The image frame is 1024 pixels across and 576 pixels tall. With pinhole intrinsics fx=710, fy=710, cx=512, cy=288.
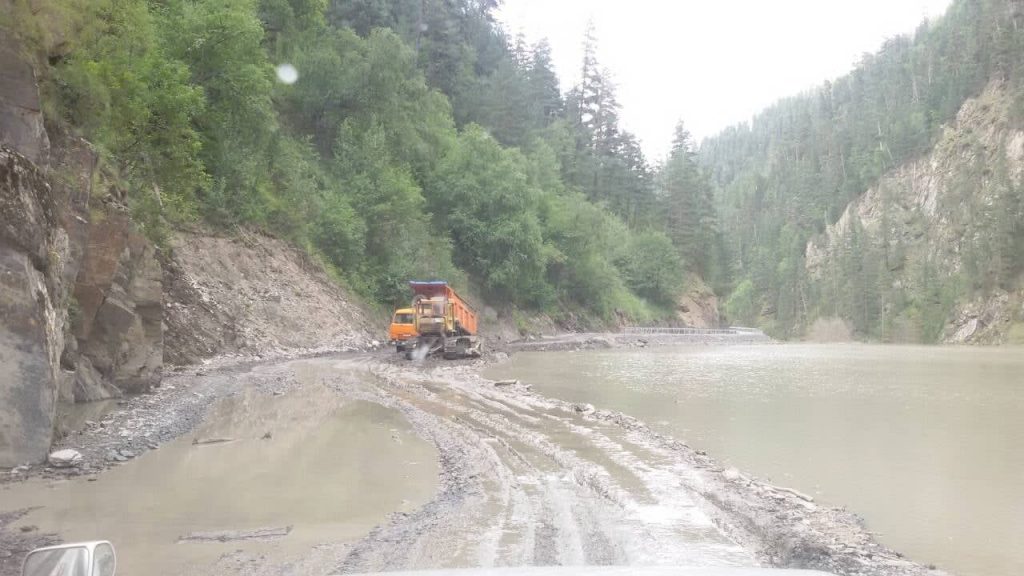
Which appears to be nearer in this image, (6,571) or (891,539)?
(6,571)

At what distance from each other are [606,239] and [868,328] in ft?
191

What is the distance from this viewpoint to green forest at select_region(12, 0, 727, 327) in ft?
70.2

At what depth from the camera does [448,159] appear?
2110 inches

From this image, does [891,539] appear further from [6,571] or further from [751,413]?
[751,413]

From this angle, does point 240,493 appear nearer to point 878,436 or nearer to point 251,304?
point 878,436

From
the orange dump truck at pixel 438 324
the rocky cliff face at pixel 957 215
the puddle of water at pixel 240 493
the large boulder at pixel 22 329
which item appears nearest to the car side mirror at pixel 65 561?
the puddle of water at pixel 240 493

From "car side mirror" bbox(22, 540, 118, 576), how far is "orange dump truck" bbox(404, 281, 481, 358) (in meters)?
28.6

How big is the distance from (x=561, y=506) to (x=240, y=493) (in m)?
3.85

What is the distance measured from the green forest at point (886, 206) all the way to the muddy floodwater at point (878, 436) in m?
68.8

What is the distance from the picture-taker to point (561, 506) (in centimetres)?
768

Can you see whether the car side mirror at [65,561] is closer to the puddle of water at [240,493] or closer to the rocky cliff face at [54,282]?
the puddle of water at [240,493]

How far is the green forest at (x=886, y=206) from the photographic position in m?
88.9

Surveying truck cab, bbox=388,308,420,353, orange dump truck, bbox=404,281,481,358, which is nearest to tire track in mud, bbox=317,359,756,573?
orange dump truck, bbox=404,281,481,358

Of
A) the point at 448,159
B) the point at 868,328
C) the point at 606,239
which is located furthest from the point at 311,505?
the point at 868,328
